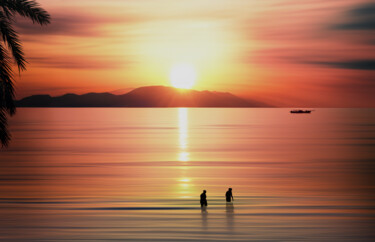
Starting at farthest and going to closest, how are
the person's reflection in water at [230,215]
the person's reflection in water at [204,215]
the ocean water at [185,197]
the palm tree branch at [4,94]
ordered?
the person's reflection in water at [204,215]
the person's reflection in water at [230,215]
the ocean water at [185,197]
the palm tree branch at [4,94]

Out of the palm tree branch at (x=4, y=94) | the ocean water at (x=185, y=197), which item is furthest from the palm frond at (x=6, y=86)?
the ocean water at (x=185, y=197)

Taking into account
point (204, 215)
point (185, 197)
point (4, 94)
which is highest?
point (4, 94)

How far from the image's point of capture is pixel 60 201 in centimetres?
→ 3073

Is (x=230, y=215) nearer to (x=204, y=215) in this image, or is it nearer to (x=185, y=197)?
(x=204, y=215)

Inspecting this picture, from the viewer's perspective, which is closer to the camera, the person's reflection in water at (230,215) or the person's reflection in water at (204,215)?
the person's reflection in water at (230,215)

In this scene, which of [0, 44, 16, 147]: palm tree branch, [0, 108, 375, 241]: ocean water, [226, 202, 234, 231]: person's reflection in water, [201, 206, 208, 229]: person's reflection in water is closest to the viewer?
[0, 44, 16, 147]: palm tree branch

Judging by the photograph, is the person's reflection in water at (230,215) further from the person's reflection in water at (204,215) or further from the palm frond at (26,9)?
the palm frond at (26,9)

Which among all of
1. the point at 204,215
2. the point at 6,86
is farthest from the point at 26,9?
the point at 204,215

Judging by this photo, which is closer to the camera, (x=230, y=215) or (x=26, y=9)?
(x=26, y=9)

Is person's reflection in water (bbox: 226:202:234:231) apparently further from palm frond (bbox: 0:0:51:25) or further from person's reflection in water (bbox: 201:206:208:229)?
palm frond (bbox: 0:0:51:25)

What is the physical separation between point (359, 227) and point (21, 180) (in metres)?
27.4

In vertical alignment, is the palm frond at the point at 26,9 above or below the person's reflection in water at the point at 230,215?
above

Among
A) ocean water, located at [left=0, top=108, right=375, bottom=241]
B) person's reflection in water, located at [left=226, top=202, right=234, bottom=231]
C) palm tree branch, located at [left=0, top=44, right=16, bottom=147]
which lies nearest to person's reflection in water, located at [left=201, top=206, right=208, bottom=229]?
ocean water, located at [left=0, top=108, right=375, bottom=241]

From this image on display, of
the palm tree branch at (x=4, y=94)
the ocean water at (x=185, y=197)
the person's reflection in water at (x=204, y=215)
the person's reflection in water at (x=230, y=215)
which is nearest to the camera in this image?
the palm tree branch at (x=4, y=94)
